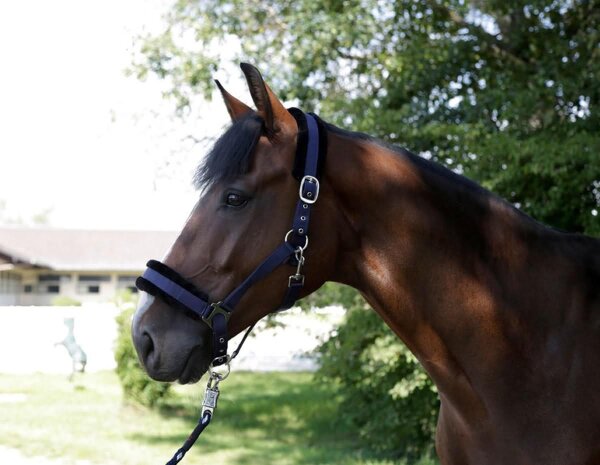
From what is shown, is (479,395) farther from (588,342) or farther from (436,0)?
(436,0)

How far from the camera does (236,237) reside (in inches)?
79.0

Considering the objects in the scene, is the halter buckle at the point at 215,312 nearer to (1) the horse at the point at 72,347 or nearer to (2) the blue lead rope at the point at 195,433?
(2) the blue lead rope at the point at 195,433

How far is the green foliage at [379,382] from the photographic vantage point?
657cm

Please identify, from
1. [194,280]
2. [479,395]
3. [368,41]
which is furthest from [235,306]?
[368,41]

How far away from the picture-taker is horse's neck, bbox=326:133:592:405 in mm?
2109

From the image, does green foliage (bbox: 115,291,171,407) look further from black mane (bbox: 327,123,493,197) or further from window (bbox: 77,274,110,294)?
window (bbox: 77,274,110,294)

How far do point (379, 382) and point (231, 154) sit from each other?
5408mm

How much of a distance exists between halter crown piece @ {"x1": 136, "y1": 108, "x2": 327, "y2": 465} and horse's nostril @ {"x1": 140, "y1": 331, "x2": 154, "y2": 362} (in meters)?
0.12

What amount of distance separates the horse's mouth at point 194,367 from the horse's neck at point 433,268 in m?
0.52

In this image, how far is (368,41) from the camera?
7617 mm

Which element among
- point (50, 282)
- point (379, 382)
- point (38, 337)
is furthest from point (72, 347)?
point (50, 282)

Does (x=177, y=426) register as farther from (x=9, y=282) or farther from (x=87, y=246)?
(x=87, y=246)

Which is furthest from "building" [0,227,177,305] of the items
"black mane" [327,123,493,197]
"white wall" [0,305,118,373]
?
"black mane" [327,123,493,197]

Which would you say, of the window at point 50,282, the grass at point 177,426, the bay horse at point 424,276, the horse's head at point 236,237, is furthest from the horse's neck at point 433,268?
the window at point 50,282
